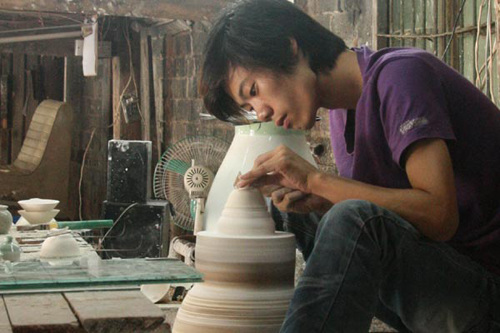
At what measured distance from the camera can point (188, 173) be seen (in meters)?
5.86

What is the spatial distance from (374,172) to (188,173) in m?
3.66

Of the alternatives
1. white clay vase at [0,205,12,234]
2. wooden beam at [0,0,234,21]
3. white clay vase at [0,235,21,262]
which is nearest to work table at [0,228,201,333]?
white clay vase at [0,235,21,262]

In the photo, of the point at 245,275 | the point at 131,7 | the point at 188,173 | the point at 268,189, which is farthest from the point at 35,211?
the point at 131,7

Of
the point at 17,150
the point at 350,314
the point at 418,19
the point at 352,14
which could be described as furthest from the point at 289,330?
the point at 17,150

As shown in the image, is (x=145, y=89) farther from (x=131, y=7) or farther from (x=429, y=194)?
(x=429, y=194)

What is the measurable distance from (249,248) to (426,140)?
0.89 metres

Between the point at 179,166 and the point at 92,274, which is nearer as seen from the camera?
the point at 92,274

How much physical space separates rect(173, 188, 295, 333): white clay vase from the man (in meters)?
0.11

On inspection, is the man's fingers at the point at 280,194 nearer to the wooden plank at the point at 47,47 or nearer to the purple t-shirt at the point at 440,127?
the purple t-shirt at the point at 440,127

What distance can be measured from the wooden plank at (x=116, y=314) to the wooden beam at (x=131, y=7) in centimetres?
465

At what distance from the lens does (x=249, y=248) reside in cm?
266

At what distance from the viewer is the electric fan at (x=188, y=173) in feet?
19.1

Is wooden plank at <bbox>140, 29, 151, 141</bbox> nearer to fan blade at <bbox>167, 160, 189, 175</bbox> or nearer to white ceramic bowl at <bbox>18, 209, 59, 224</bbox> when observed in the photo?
fan blade at <bbox>167, 160, 189, 175</bbox>

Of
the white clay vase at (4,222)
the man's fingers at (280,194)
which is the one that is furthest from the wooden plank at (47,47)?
the man's fingers at (280,194)
